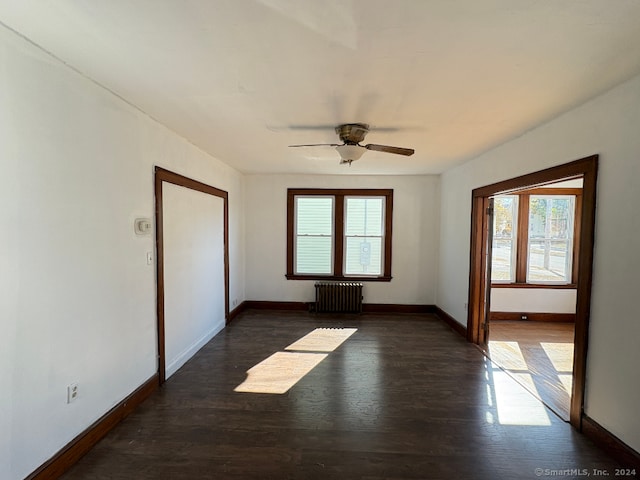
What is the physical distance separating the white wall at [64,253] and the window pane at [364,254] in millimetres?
3515

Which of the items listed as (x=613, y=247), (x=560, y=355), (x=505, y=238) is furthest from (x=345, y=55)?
(x=505, y=238)

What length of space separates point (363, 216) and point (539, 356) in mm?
3196

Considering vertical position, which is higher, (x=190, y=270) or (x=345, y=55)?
(x=345, y=55)

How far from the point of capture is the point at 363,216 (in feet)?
17.9

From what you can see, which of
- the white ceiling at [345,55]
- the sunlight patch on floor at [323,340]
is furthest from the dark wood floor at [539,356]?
the white ceiling at [345,55]

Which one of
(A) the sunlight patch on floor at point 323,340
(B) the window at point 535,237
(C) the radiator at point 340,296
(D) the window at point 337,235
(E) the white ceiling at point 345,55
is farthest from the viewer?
(D) the window at point 337,235

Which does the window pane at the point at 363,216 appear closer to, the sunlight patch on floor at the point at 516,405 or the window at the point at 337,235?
the window at the point at 337,235

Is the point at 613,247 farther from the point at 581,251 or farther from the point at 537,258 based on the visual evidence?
the point at 537,258

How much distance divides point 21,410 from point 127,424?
0.89 meters

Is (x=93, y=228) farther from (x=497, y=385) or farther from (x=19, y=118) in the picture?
(x=497, y=385)

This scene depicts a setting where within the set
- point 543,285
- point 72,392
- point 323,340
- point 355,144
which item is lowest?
point 323,340

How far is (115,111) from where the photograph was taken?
87.4 inches

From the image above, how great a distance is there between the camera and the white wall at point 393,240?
17.6 ft

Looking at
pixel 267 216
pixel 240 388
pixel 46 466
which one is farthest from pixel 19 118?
pixel 267 216
